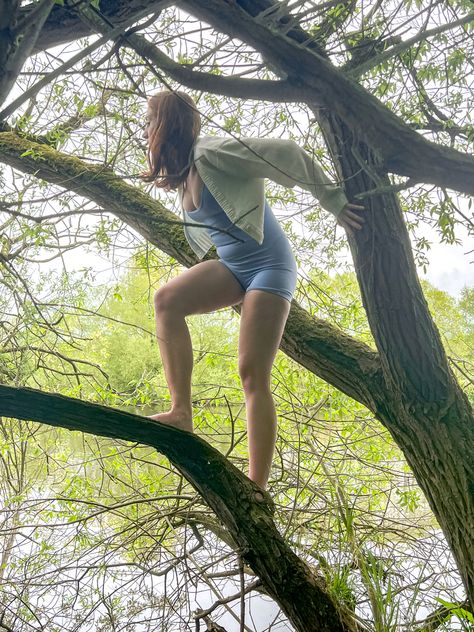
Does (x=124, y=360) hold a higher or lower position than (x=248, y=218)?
higher

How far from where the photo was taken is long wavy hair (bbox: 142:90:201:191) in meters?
1.42

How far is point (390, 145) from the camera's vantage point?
1.33 m

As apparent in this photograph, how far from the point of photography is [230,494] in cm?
137

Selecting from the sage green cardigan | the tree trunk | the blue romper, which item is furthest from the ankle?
the tree trunk

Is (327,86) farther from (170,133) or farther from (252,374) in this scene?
(252,374)

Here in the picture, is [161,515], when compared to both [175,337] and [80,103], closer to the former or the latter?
[175,337]

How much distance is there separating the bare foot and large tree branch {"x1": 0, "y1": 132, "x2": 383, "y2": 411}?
472 millimetres

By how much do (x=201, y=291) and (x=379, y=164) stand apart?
550mm

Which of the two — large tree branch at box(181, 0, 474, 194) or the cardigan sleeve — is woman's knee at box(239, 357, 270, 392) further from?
large tree branch at box(181, 0, 474, 194)

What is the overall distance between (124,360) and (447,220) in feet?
12.1

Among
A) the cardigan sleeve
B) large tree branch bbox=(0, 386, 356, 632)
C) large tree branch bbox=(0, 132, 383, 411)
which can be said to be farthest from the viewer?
large tree branch bbox=(0, 132, 383, 411)

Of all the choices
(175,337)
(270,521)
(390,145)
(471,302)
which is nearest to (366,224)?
(390,145)

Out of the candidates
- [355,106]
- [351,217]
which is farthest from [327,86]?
[351,217]

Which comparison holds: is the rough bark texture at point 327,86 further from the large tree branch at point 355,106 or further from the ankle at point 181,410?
the ankle at point 181,410
